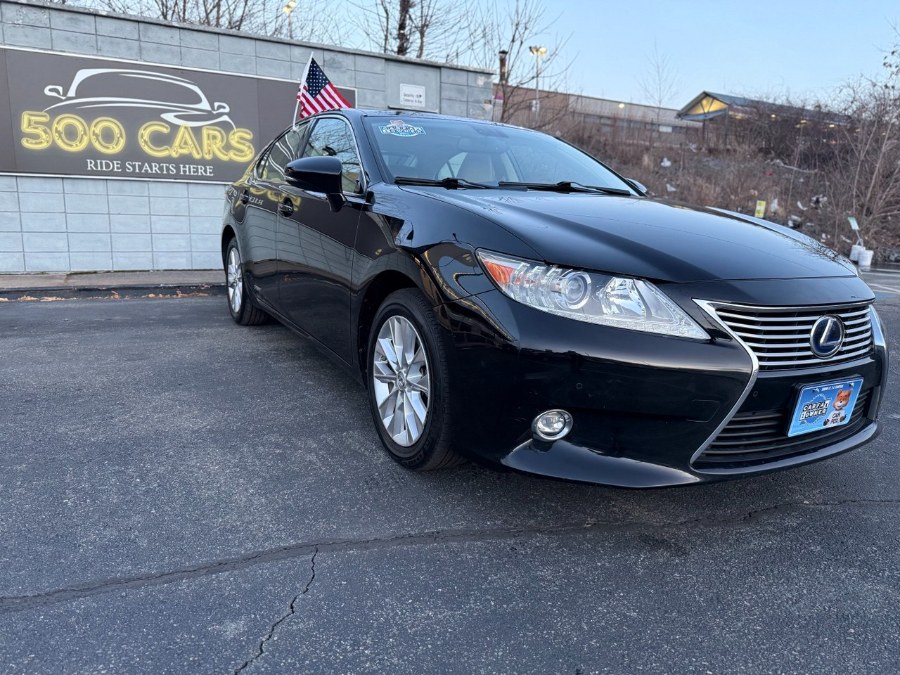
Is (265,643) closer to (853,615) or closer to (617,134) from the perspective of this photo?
(853,615)

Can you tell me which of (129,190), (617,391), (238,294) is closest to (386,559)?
(617,391)

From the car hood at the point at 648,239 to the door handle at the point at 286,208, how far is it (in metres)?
1.21

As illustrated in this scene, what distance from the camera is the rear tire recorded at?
5.06 metres

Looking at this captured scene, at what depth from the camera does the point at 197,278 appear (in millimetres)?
7805

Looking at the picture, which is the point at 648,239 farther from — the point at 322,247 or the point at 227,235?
the point at 227,235

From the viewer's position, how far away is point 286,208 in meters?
3.91

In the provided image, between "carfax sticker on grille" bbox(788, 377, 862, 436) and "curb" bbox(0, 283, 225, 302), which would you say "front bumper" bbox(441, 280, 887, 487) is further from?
"curb" bbox(0, 283, 225, 302)

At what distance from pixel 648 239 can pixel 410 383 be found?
106 centimetres

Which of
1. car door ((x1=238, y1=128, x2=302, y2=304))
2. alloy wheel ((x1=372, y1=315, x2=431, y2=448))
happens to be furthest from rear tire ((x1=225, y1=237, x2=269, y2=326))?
alloy wheel ((x1=372, y1=315, x2=431, y2=448))

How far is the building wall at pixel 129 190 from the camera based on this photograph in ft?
23.7

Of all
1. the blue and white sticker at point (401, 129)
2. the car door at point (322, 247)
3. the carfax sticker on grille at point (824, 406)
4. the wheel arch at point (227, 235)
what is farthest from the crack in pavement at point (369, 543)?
the wheel arch at point (227, 235)

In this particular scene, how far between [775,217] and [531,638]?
17493 millimetres

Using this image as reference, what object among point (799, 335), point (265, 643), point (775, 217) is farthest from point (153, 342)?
point (775, 217)

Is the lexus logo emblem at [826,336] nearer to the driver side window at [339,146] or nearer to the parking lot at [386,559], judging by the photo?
the parking lot at [386,559]
